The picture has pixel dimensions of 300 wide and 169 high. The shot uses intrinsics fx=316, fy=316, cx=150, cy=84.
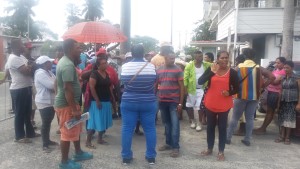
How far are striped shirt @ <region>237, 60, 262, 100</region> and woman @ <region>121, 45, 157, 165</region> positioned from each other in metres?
1.90

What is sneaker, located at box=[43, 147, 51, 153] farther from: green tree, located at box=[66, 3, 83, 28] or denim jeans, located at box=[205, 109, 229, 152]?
green tree, located at box=[66, 3, 83, 28]

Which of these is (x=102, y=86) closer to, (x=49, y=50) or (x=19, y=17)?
(x=49, y=50)

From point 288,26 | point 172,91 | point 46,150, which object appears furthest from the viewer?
point 288,26

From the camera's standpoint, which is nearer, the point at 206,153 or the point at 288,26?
the point at 206,153

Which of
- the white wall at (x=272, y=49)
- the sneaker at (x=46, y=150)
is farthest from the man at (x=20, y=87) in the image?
the white wall at (x=272, y=49)

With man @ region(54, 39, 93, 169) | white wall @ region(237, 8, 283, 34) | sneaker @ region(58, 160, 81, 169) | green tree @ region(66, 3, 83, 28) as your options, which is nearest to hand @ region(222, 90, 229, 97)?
man @ region(54, 39, 93, 169)

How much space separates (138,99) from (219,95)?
1312 millimetres

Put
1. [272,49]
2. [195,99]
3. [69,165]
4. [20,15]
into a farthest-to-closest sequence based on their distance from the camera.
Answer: [20,15]
[272,49]
[195,99]
[69,165]

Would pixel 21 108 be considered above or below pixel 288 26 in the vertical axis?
below

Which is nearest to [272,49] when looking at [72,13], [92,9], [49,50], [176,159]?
[176,159]

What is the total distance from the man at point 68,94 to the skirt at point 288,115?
3.94 meters

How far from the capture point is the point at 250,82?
18.9ft

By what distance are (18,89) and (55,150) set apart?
132 centimetres

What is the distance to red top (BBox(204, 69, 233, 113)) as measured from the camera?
16.3 ft
